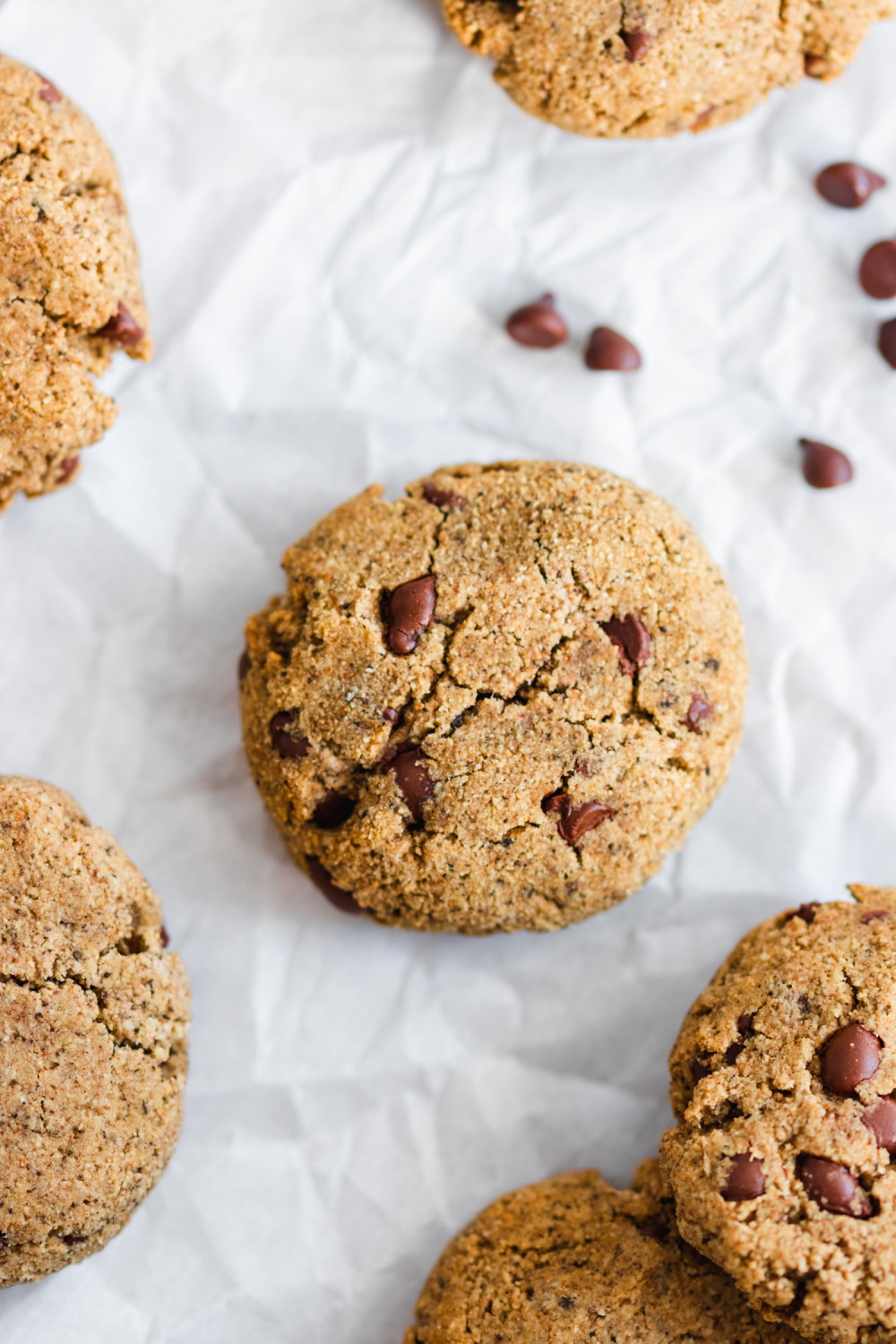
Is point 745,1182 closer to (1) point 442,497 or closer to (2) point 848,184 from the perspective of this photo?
(1) point 442,497

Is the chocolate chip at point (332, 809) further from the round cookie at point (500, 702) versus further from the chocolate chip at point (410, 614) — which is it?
the chocolate chip at point (410, 614)

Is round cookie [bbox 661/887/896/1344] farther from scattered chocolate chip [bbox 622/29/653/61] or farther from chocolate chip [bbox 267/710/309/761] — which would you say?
scattered chocolate chip [bbox 622/29/653/61]

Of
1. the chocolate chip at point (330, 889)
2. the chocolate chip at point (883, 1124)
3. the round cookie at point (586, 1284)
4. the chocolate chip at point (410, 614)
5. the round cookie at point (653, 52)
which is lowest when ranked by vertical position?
the round cookie at point (586, 1284)

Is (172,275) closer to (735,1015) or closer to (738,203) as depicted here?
(738,203)

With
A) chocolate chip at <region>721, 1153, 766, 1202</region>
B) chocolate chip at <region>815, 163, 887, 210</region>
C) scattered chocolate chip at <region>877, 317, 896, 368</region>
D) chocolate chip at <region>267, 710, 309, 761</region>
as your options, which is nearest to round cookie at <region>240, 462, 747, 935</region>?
chocolate chip at <region>267, 710, 309, 761</region>

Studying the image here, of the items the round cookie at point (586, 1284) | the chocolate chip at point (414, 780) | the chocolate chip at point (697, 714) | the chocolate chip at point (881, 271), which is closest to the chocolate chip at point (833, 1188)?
the round cookie at point (586, 1284)

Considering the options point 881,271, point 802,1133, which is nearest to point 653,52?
point 881,271
